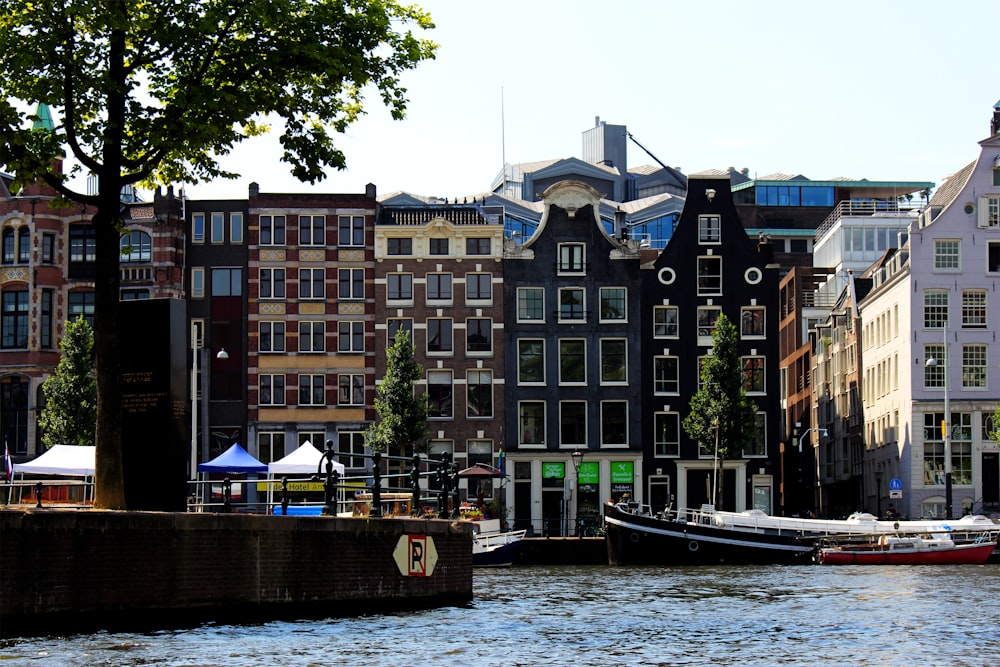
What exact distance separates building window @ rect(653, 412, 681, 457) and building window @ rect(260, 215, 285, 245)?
22.4m

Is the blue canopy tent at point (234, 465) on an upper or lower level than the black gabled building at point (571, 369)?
lower

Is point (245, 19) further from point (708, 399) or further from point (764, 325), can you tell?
point (764, 325)

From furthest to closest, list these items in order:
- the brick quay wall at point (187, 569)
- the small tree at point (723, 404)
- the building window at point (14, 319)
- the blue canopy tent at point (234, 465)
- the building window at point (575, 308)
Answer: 1. the building window at point (575, 308)
2. the building window at point (14, 319)
3. the small tree at point (723, 404)
4. the blue canopy tent at point (234, 465)
5. the brick quay wall at point (187, 569)

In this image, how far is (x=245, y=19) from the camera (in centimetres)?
2825

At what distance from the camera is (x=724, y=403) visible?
83.4 metres

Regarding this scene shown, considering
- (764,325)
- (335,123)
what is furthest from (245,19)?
(764,325)

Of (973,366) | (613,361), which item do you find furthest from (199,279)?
(973,366)

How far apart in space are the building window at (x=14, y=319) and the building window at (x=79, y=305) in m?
2.29

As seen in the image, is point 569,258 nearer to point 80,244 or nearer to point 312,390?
point 312,390

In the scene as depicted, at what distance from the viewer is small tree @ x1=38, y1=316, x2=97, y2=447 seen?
81.6m

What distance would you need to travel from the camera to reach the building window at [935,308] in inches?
3423

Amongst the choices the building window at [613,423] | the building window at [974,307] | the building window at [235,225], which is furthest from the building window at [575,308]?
the building window at [974,307]

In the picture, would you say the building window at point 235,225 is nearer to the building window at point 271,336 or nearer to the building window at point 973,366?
the building window at point 271,336

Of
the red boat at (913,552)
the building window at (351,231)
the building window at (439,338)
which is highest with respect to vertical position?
the building window at (351,231)
